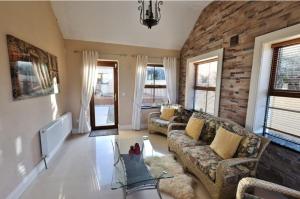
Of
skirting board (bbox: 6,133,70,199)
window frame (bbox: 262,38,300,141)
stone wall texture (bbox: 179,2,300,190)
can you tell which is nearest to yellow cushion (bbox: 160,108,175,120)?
stone wall texture (bbox: 179,2,300,190)

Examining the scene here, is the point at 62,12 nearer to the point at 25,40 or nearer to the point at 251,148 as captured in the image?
the point at 25,40

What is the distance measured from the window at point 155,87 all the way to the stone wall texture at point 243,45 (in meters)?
1.47

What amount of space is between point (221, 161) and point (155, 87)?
3302 millimetres

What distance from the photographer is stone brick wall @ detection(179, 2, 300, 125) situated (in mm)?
2076

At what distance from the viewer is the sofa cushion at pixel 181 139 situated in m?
2.63

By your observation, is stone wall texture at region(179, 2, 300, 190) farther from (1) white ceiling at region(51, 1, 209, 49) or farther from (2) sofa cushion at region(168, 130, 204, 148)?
(2) sofa cushion at region(168, 130, 204, 148)

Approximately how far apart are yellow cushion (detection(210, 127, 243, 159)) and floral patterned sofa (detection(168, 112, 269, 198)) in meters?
Answer: 0.07

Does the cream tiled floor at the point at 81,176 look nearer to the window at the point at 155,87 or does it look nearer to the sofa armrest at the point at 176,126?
the sofa armrest at the point at 176,126

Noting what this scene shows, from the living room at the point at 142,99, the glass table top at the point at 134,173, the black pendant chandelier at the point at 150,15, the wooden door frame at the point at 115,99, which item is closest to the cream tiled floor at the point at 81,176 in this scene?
the living room at the point at 142,99

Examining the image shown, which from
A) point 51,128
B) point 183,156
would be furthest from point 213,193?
point 51,128

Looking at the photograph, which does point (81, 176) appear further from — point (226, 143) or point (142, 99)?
point (142, 99)

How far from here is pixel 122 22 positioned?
3736mm

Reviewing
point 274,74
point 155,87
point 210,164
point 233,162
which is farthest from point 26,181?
point 274,74

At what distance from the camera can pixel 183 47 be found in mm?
4715
